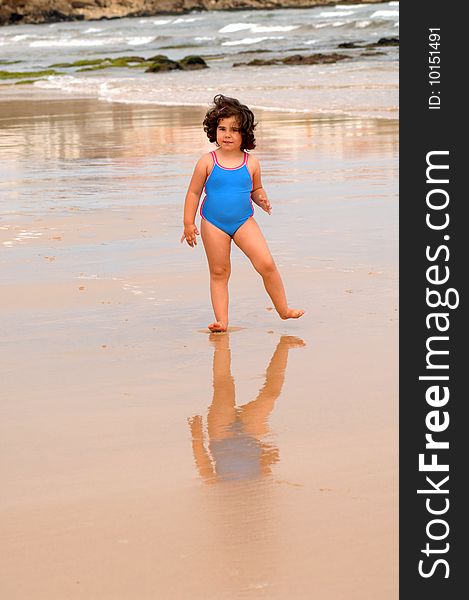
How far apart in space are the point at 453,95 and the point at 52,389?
10.8ft

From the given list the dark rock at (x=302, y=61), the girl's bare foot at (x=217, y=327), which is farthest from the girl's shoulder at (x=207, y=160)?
the dark rock at (x=302, y=61)

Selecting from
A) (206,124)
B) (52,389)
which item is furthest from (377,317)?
(52,389)

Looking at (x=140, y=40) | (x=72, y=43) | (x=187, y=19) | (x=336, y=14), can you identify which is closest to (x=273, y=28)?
(x=140, y=40)

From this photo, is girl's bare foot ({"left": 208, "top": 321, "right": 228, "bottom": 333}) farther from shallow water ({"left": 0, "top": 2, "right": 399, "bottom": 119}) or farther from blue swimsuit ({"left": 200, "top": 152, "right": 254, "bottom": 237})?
shallow water ({"left": 0, "top": 2, "right": 399, "bottom": 119})

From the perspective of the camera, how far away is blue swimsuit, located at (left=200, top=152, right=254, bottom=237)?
18.0ft

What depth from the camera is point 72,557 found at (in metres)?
2.95

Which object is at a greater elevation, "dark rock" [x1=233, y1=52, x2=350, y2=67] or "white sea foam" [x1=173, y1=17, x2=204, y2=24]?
"white sea foam" [x1=173, y1=17, x2=204, y2=24]

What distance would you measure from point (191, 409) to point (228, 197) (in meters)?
1.58

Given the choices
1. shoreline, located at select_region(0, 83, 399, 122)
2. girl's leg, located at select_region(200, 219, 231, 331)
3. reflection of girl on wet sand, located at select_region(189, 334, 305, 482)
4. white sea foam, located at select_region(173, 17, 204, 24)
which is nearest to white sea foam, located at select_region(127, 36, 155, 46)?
white sea foam, located at select_region(173, 17, 204, 24)

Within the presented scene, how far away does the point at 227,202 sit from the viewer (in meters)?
5.55

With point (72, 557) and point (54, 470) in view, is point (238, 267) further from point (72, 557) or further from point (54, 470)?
point (72, 557)

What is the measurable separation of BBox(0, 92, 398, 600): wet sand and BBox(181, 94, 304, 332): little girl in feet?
0.58

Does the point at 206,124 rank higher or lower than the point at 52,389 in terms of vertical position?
higher

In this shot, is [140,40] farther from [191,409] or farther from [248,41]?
[191,409]
